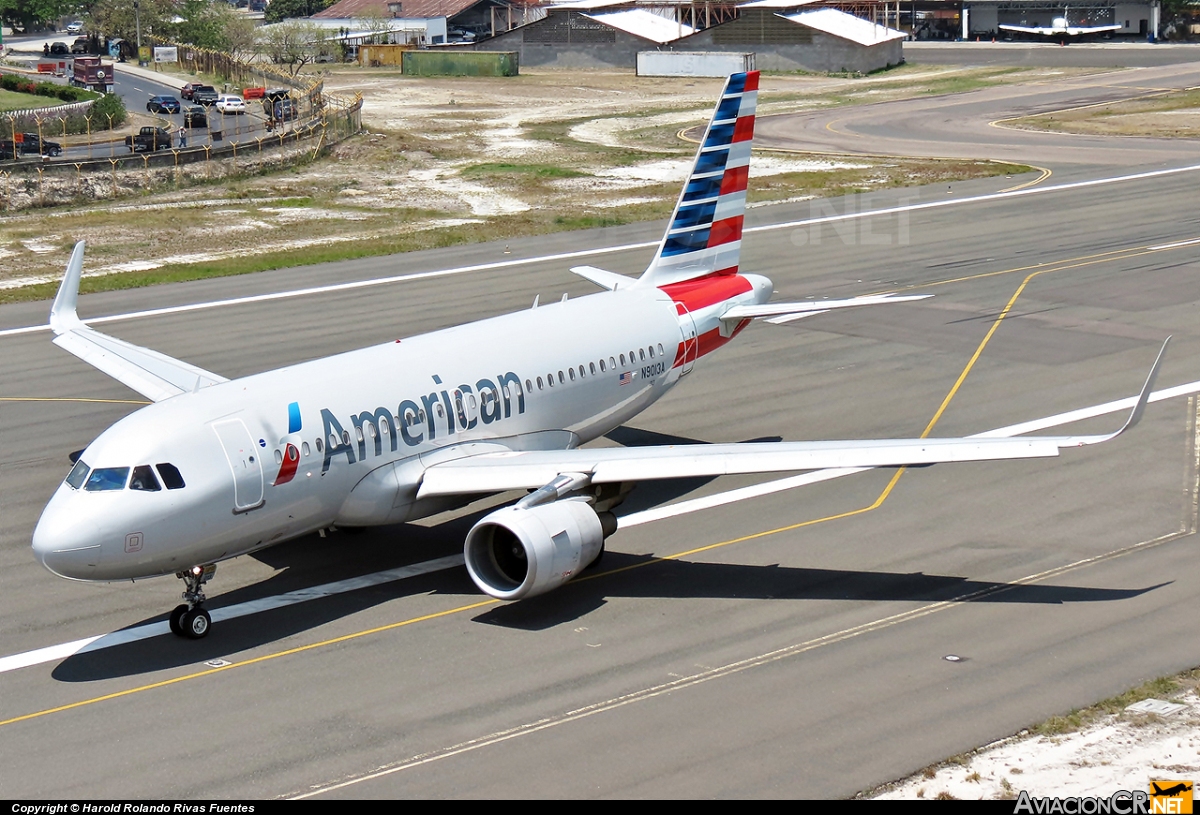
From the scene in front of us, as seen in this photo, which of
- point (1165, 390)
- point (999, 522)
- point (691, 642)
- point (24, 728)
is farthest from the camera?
point (1165, 390)

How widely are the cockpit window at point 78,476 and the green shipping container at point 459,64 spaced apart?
15703 cm

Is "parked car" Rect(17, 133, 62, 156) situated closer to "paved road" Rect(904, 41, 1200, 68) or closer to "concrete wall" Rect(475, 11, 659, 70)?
"concrete wall" Rect(475, 11, 659, 70)

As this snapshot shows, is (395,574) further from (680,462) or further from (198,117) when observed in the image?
(198,117)

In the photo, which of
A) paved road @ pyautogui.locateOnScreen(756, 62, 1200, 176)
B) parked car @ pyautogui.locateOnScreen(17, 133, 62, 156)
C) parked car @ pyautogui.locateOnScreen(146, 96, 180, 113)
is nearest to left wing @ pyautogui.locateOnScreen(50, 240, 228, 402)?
parked car @ pyautogui.locateOnScreen(17, 133, 62, 156)

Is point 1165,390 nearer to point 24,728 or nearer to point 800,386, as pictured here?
point 800,386

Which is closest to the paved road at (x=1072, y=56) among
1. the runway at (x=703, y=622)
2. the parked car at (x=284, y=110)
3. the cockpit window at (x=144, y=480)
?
the parked car at (x=284, y=110)

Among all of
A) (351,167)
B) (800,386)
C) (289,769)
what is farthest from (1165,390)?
(351,167)

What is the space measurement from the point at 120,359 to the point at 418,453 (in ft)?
37.2

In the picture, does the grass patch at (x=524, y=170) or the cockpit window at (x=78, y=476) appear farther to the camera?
the grass patch at (x=524, y=170)

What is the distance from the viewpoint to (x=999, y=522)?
103ft

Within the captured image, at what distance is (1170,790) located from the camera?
19031mm

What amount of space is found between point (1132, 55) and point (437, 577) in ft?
574

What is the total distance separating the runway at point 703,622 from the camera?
21.0 m

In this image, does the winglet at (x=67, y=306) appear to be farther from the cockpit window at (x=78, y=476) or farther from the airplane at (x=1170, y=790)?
the airplane at (x=1170, y=790)
